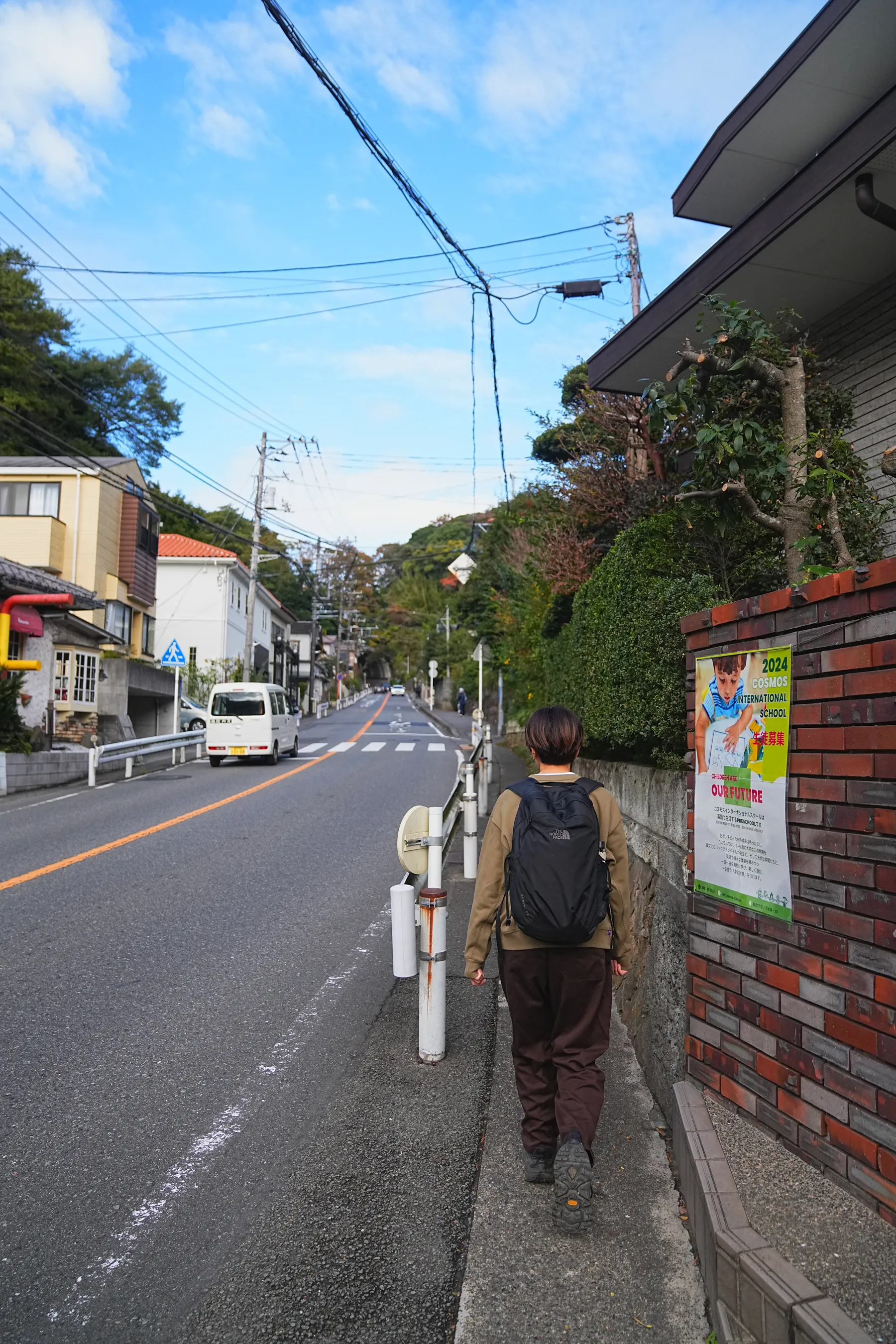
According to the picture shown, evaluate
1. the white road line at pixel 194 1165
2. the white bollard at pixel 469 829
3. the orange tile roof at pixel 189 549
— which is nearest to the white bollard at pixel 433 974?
the white road line at pixel 194 1165

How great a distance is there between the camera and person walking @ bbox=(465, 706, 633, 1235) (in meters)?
3.09

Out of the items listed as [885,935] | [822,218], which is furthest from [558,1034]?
[822,218]

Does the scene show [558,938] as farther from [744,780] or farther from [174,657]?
[174,657]

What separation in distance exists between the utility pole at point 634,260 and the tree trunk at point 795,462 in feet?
38.4

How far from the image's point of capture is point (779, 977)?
298 centimetres

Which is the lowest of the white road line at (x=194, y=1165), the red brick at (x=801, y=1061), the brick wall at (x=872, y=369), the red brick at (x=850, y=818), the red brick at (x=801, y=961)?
the white road line at (x=194, y=1165)

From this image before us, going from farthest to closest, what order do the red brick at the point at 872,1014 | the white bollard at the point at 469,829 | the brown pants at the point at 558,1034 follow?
the white bollard at the point at 469,829 < the brown pants at the point at 558,1034 < the red brick at the point at 872,1014

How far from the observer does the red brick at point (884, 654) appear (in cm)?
252

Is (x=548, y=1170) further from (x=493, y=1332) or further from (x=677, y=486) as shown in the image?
(x=677, y=486)

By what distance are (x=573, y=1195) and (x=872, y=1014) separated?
1130 mm

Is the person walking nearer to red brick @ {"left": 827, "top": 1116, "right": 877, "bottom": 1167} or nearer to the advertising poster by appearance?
the advertising poster

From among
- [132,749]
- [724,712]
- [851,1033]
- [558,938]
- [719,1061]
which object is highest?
[724,712]

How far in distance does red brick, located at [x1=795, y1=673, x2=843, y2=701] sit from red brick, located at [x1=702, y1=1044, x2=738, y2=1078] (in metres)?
1.33

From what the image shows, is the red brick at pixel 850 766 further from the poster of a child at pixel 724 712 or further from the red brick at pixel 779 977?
the red brick at pixel 779 977
